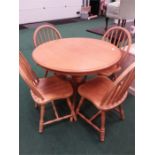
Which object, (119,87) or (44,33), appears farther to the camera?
(44,33)

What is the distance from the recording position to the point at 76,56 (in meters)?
1.92

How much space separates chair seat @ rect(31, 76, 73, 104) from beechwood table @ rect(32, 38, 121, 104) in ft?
0.54

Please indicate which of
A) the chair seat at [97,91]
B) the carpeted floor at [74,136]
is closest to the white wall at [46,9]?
the carpeted floor at [74,136]

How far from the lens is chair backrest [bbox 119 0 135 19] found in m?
3.93

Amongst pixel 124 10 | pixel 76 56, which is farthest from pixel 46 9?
pixel 76 56

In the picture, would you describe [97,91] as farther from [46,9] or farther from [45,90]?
[46,9]

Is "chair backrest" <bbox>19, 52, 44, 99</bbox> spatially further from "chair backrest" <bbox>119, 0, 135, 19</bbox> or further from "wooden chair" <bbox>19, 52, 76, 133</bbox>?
"chair backrest" <bbox>119, 0, 135, 19</bbox>

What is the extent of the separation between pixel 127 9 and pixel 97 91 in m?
2.76

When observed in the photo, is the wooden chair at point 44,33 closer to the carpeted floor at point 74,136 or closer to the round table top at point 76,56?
the round table top at point 76,56

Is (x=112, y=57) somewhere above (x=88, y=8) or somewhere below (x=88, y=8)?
below
